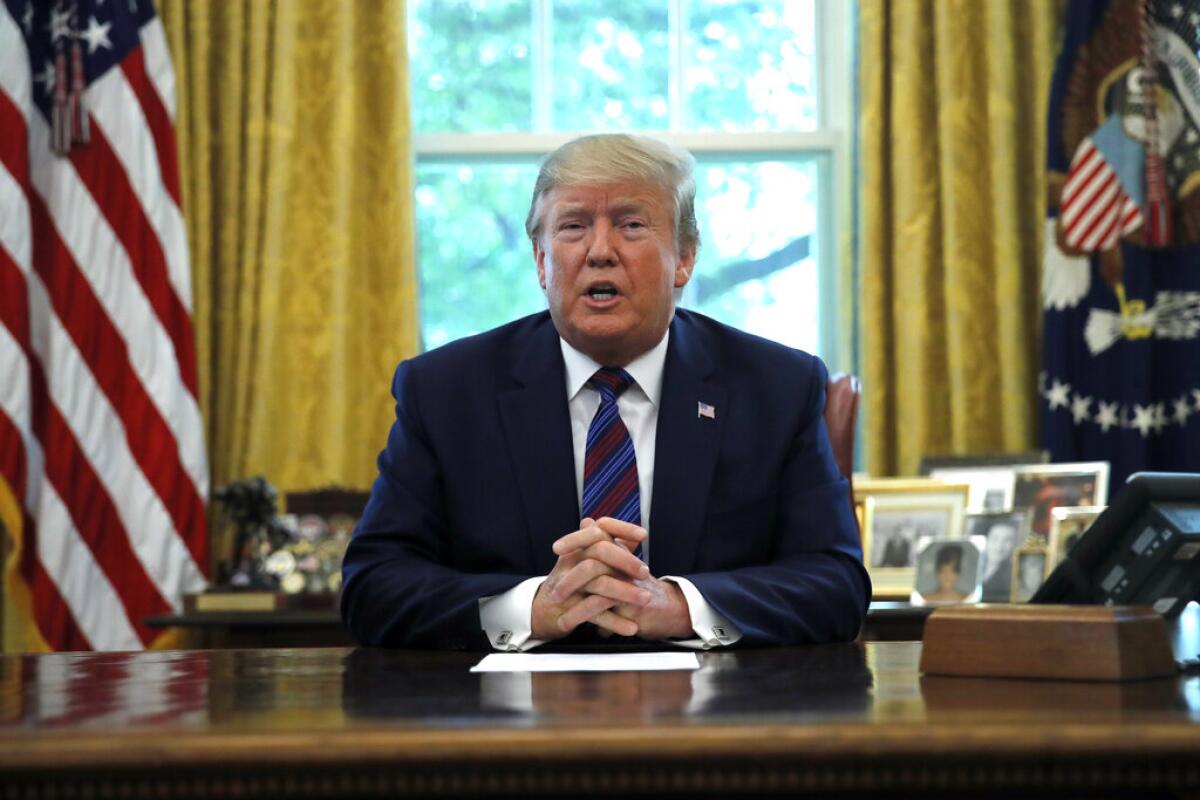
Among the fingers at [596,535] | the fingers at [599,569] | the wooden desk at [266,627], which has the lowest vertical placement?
the wooden desk at [266,627]

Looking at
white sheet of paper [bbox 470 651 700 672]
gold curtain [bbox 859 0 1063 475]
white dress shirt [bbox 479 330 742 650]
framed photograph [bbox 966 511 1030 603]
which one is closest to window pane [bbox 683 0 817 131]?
gold curtain [bbox 859 0 1063 475]

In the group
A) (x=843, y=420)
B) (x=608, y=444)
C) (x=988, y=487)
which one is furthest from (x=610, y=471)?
(x=988, y=487)

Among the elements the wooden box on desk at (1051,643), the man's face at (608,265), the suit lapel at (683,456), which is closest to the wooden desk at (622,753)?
the wooden box on desk at (1051,643)

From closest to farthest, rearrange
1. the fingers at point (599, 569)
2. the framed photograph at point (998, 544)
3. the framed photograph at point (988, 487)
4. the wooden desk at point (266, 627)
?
the fingers at point (599, 569) < the wooden desk at point (266, 627) < the framed photograph at point (998, 544) < the framed photograph at point (988, 487)

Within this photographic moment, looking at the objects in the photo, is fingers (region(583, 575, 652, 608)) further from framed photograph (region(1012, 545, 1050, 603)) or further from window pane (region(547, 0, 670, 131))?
window pane (region(547, 0, 670, 131))

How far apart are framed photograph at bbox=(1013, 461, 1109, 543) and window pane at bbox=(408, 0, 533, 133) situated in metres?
1.96

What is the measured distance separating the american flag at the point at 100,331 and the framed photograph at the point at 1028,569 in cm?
227

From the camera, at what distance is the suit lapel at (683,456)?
2.36 meters

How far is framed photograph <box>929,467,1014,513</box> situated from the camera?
4129mm

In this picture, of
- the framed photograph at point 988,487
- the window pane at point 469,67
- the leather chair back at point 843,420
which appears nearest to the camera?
the leather chair back at point 843,420

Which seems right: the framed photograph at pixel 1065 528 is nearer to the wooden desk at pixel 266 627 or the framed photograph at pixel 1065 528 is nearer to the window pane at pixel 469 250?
the wooden desk at pixel 266 627

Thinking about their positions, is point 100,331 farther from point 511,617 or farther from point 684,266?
point 511,617

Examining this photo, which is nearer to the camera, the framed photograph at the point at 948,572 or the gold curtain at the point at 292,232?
the framed photograph at the point at 948,572

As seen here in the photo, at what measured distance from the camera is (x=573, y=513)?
2365 mm
